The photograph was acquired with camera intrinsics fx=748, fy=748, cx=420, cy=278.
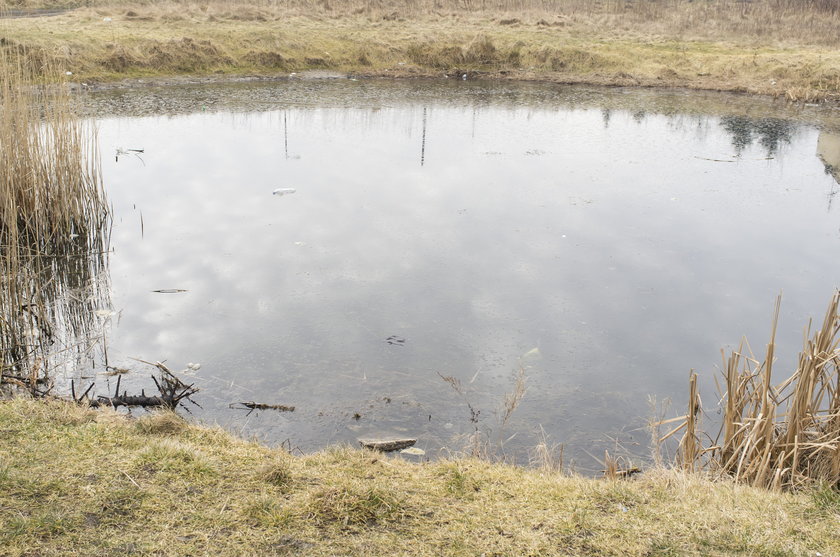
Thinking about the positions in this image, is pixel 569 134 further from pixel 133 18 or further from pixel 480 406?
pixel 133 18

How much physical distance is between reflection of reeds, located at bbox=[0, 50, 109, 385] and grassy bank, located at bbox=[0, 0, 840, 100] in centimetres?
963

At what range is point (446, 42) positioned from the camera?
802 inches

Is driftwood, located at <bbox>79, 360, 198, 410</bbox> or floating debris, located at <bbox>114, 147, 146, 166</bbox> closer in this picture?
driftwood, located at <bbox>79, 360, 198, 410</bbox>

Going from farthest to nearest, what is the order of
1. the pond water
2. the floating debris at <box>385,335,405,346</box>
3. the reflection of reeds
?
the floating debris at <box>385,335,405,346</box>
the reflection of reeds
the pond water

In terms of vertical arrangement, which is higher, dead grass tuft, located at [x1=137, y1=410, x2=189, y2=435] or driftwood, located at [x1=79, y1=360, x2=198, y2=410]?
dead grass tuft, located at [x1=137, y1=410, x2=189, y2=435]

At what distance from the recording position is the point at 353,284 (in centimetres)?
677

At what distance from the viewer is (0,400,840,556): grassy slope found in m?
2.93

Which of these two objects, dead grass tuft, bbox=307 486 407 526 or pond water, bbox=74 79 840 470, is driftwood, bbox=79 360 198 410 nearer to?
pond water, bbox=74 79 840 470

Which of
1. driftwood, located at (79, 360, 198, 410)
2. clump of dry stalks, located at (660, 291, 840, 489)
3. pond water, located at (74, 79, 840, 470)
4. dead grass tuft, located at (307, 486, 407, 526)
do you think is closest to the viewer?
dead grass tuft, located at (307, 486, 407, 526)

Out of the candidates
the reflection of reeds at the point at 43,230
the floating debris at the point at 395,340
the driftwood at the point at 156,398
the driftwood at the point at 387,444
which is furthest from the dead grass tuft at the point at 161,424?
the floating debris at the point at 395,340

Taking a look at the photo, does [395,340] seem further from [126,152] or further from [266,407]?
[126,152]

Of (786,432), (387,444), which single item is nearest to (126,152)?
(387,444)

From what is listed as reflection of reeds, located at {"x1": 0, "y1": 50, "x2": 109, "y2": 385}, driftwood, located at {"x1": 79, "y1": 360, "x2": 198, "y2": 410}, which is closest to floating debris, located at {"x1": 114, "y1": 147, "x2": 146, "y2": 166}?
reflection of reeds, located at {"x1": 0, "y1": 50, "x2": 109, "y2": 385}

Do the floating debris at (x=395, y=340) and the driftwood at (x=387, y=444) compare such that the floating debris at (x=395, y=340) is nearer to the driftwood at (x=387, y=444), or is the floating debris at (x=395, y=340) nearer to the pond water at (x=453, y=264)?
the pond water at (x=453, y=264)
